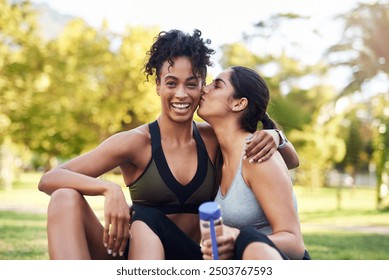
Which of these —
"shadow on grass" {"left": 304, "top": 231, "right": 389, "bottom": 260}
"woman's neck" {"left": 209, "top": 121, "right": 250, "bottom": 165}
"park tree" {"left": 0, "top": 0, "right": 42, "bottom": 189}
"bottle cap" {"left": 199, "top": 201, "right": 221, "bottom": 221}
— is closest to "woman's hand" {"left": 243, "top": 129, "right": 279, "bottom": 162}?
"woman's neck" {"left": 209, "top": 121, "right": 250, "bottom": 165}

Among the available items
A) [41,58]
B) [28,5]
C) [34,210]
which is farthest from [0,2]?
[34,210]

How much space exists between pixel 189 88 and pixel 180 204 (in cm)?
43

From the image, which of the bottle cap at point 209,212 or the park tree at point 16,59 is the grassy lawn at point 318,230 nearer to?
the park tree at point 16,59

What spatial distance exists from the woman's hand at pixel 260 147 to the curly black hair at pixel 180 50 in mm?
432

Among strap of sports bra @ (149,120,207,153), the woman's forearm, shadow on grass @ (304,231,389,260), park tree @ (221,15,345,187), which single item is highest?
park tree @ (221,15,345,187)

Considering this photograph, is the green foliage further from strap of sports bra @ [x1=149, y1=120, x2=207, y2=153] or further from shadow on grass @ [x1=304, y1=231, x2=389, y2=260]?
strap of sports bra @ [x1=149, y1=120, x2=207, y2=153]

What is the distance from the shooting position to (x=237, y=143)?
1.99m

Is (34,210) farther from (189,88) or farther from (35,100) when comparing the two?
(189,88)

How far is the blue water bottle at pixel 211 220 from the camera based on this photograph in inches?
56.1

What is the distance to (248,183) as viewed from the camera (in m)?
1.85

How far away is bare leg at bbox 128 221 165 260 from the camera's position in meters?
1.88

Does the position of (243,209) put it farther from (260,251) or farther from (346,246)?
(346,246)

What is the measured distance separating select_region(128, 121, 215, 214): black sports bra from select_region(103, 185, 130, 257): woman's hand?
0.74 feet

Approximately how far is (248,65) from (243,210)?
14.9 m
